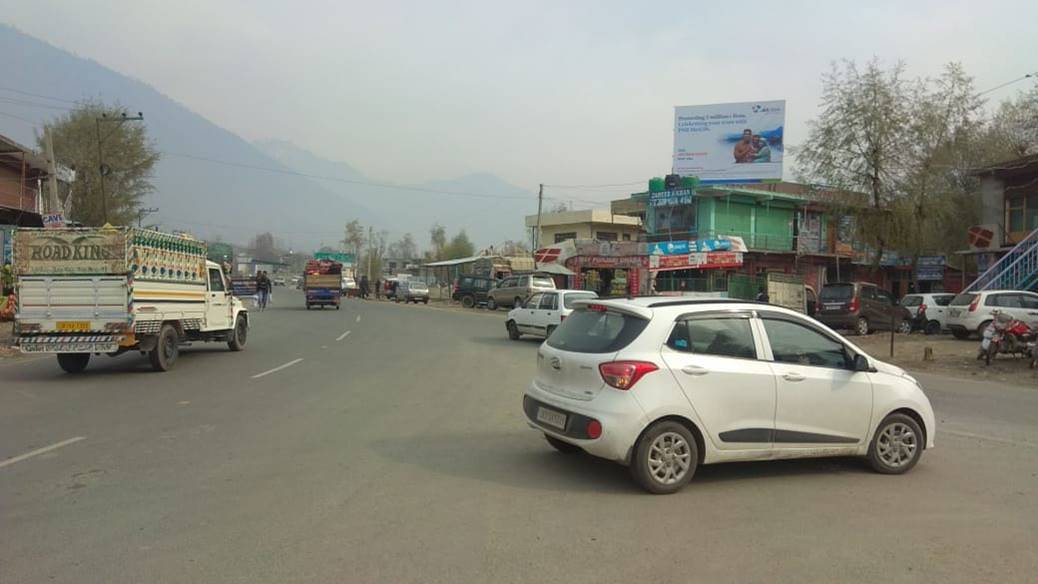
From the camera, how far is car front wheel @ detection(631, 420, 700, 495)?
5.56 m

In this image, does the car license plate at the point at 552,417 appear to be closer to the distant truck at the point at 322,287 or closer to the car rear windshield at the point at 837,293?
the car rear windshield at the point at 837,293

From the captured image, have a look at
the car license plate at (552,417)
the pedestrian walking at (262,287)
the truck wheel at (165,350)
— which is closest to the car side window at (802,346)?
the car license plate at (552,417)

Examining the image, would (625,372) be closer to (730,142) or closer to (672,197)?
(672,197)

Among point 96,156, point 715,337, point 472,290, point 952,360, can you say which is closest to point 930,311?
point 952,360

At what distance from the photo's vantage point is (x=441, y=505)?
5352 mm

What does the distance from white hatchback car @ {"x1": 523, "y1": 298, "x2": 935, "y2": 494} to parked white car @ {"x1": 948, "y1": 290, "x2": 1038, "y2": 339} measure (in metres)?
16.0

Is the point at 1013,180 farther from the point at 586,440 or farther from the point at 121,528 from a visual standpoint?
the point at 121,528

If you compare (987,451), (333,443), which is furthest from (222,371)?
(987,451)

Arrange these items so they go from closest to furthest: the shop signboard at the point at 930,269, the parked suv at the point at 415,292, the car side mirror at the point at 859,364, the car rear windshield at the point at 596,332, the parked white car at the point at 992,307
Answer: the car rear windshield at the point at 596,332
the car side mirror at the point at 859,364
the parked white car at the point at 992,307
the shop signboard at the point at 930,269
the parked suv at the point at 415,292

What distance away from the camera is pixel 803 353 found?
6.19 metres

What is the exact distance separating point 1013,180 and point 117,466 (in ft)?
110

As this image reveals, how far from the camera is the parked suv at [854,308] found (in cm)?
2312

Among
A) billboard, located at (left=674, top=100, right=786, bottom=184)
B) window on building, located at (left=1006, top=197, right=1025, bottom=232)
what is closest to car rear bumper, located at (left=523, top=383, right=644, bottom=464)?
window on building, located at (left=1006, top=197, right=1025, bottom=232)

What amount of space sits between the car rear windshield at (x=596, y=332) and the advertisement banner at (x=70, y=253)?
30.5 ft
